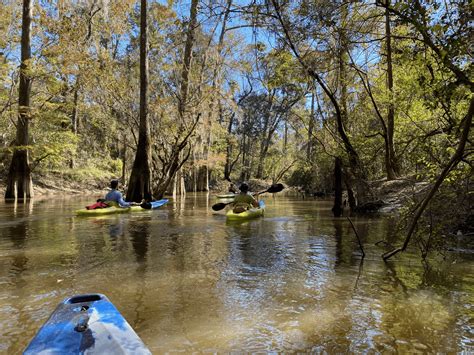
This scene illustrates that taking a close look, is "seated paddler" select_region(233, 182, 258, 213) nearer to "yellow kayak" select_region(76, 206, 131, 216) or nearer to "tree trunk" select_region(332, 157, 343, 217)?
"tree trunk" select_region(332, 157, 343, 217)

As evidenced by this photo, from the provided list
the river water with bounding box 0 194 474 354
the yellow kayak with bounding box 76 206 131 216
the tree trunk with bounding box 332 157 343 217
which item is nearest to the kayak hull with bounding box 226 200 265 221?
the river water with bounding box 0 194 474 354

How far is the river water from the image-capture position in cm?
350

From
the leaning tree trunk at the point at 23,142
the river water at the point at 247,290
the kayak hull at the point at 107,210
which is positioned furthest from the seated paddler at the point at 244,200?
the leaning tree trunk at the point at 23,142

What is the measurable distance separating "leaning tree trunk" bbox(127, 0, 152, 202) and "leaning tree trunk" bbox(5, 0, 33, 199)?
19.6 feet

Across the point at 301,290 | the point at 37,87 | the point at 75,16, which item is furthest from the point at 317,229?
the point at 37,87

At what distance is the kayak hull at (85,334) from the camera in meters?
2.53

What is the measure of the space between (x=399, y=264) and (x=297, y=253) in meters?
1.69

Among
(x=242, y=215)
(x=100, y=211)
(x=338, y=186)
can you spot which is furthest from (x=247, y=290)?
(x=100, y=211)

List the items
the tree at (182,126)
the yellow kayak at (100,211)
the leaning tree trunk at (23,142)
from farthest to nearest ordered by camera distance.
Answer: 1. the leaning tree trunk at (23,142)
2. the tree at (182,126)
3. the yellow kayak at (100,211)

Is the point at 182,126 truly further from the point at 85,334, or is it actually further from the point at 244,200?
the point at 85,334

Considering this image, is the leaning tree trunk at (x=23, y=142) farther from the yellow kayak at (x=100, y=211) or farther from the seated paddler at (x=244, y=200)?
the seated paddler at (x=244, y=200)

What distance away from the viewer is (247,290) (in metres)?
4.89

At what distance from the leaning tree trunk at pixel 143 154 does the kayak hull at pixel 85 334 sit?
13643 mm

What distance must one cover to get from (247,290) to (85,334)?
2500mm
